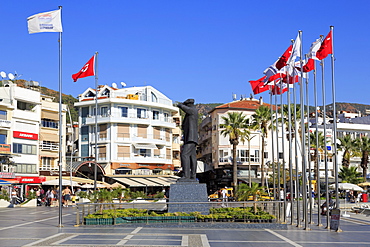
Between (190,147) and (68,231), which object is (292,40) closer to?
(190,147)

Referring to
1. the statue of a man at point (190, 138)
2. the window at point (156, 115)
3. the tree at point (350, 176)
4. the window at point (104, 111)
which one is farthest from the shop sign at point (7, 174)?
the tree at point (350, 176)

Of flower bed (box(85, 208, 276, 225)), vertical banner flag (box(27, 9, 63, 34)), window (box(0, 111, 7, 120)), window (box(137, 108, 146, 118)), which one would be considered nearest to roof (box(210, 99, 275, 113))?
window (box(137, 108, 146, 118))

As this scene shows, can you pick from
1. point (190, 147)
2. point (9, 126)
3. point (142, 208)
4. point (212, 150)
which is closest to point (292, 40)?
point (190, 147)

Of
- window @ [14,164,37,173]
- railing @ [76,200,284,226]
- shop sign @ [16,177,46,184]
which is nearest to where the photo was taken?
railing @ [76,200,284,226]

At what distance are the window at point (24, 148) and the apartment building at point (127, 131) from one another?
35.7ft

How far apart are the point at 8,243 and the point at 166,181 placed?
55.5 metres

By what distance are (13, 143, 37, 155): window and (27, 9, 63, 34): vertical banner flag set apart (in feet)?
130

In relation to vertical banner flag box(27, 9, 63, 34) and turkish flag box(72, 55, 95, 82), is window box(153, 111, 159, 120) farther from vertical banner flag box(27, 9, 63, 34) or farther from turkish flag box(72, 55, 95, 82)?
vertical banner flag box(27, 9, 63, 34)

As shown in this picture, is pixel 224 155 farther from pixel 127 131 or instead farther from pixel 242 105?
pixel 127 131

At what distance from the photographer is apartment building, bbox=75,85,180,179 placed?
258ft

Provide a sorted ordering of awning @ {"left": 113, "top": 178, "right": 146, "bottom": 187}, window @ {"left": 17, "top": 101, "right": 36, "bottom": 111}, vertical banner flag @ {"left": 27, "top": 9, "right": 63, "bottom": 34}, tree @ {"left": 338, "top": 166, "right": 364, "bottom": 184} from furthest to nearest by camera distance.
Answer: tree @ {"left": 338, "top": 166, "right": 364, "bottom": 184} → awning @ {"left": 113, "top": 178, "right": 146, "bottom": 187} → window @ {"left": 17, "top": 101, "right": 36, "bottom": 111} → vertical banner flag @ {"left": 27, "top": 9, "right": 63, "bottom": 34}

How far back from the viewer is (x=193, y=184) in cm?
2683

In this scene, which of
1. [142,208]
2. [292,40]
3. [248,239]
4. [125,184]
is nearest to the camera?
[248,239]

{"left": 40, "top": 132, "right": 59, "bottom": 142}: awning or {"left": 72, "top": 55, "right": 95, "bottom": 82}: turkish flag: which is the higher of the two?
{"left": 72, "top": 55, "right": 95, "bottom": 82}: turkish flag
